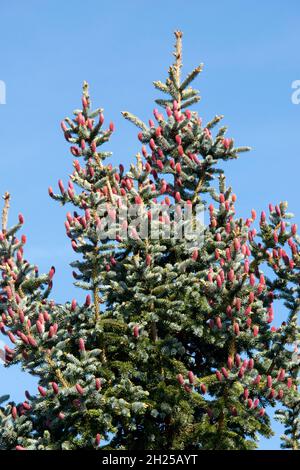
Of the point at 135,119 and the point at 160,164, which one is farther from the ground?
the point at 135,119

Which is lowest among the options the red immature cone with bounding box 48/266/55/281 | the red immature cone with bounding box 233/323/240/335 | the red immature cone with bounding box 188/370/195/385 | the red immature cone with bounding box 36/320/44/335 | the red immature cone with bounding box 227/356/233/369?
the red immature cone with bounding box 188/370/195/385

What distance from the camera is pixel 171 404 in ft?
67.3

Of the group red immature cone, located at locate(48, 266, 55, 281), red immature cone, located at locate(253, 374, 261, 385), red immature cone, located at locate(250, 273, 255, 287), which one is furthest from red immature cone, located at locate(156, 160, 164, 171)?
red immature cone, located at locate(253, 374, 261, 385)

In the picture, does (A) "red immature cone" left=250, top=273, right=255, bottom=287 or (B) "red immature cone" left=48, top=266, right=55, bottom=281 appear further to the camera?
(B) "red immature cone" left=48, top=266, right=55, bottom=281

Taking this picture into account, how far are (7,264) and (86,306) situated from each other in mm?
1880

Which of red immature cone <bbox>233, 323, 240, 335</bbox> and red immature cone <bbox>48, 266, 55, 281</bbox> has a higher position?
red immature cone <bbox>48, 266, 55, 281</bbox>

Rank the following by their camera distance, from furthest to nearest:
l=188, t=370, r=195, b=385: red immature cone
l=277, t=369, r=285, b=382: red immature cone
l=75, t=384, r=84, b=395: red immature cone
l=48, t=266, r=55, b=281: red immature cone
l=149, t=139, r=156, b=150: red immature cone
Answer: l=149, t=139, r=156, b=150: red immature cone < l=48, t=266, r=55, b=281: red immature cone < l=277, t=369, r=285, b=382: red immature cone < l=188, t=370, r=195, b=385: red immature cone < l=75, t=384, r=84, b=395: red immature cone

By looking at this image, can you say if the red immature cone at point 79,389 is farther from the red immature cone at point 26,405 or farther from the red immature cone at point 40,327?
the red immature cone at point 26,405

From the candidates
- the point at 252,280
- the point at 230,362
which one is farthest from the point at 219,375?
the point at 252,280

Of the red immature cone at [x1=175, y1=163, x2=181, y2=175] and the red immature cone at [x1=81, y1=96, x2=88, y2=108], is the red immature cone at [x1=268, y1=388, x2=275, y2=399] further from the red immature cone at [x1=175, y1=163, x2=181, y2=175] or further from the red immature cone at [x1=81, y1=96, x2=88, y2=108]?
the red immature cone at [x1=81, y1=96, x2=88, y2=108]

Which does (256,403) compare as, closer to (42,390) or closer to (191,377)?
(191,377)

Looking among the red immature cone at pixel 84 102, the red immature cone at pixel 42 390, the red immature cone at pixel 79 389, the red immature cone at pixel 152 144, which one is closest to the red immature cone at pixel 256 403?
the red immature cone at pixel 79 389
